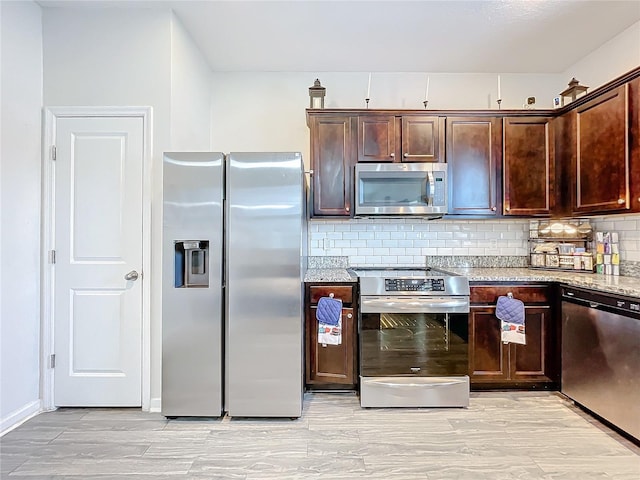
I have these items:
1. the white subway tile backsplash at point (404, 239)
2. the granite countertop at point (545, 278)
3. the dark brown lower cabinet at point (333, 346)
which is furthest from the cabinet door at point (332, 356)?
the white subway tile backsplash at point (404, 239)

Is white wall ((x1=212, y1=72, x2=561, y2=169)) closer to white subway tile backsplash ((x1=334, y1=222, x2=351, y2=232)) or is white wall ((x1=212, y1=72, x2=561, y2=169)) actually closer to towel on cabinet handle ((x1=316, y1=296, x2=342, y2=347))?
white subway tile backsplash ((x1=334, y1=222, x2=351, y2=232))

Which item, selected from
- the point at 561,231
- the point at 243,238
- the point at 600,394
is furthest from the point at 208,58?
the point at 600,394

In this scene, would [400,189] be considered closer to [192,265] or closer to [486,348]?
[486,348]

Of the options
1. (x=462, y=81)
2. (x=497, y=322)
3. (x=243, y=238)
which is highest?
(x=462, y=81)

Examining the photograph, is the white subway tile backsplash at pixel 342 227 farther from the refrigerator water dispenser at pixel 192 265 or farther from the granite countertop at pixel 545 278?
Answer: the refrigerator water dispenser at pixel 192 265

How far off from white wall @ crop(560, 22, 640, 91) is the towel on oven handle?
6.63 feet

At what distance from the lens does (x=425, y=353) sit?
8.68 feet

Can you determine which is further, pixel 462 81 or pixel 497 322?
pixel 462 81

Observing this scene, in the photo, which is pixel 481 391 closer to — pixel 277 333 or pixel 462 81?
pixel 277 333

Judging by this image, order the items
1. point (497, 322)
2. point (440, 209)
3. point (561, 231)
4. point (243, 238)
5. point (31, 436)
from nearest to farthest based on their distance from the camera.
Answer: point (31, 436) → point (243, 238) → point (497, 322) → point (440, 209) → point (561, 231)

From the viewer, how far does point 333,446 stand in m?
2.11

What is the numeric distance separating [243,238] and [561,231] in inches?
110

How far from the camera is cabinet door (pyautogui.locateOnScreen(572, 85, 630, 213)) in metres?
2.46

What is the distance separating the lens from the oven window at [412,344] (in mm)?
2641
